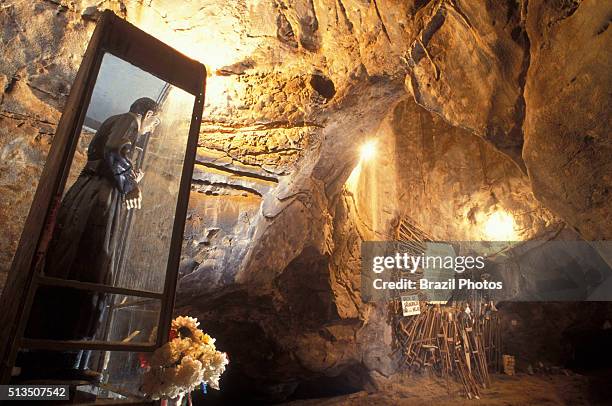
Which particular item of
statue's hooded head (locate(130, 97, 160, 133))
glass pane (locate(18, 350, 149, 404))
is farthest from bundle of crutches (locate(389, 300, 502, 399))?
statue's hooded head (locate(130, 97, 160, 133))

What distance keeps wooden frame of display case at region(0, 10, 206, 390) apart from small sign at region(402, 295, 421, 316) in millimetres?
6812

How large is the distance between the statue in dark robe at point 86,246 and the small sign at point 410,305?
6.84 meters

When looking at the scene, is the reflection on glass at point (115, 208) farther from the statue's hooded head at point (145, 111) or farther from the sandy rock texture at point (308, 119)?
the sandy rock texture at point (308, 119)

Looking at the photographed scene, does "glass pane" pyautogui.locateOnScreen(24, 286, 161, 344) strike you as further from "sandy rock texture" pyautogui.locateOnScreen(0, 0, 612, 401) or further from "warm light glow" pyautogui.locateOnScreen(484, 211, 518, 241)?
"warm light glow" pyautogui.locateOnScreen(484, 211, 518, 241)

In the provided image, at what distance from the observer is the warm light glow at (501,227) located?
903cm

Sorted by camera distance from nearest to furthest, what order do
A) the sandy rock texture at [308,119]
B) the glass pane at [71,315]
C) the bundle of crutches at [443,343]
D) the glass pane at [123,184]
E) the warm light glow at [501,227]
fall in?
the glass pane at [71,315]
the glass pane at [123,184]
the sandy rock texture at [308,119]
the bundle of crutches at [443,343]
the warm light glow at [501,227]

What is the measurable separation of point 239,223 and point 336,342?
9.71ft

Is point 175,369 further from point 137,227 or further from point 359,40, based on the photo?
point 359,40

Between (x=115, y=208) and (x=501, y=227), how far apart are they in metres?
9.09

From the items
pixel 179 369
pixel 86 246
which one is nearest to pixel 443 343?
pixel 179 369

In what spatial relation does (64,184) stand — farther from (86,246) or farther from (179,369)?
(179,369)

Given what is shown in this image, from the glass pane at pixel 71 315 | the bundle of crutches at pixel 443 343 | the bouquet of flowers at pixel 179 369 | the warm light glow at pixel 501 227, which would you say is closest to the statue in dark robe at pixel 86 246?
the glass pane at pixel 71 315

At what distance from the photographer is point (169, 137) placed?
297 centimetres

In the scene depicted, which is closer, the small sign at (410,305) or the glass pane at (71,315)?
the glass pane at (71,315)
